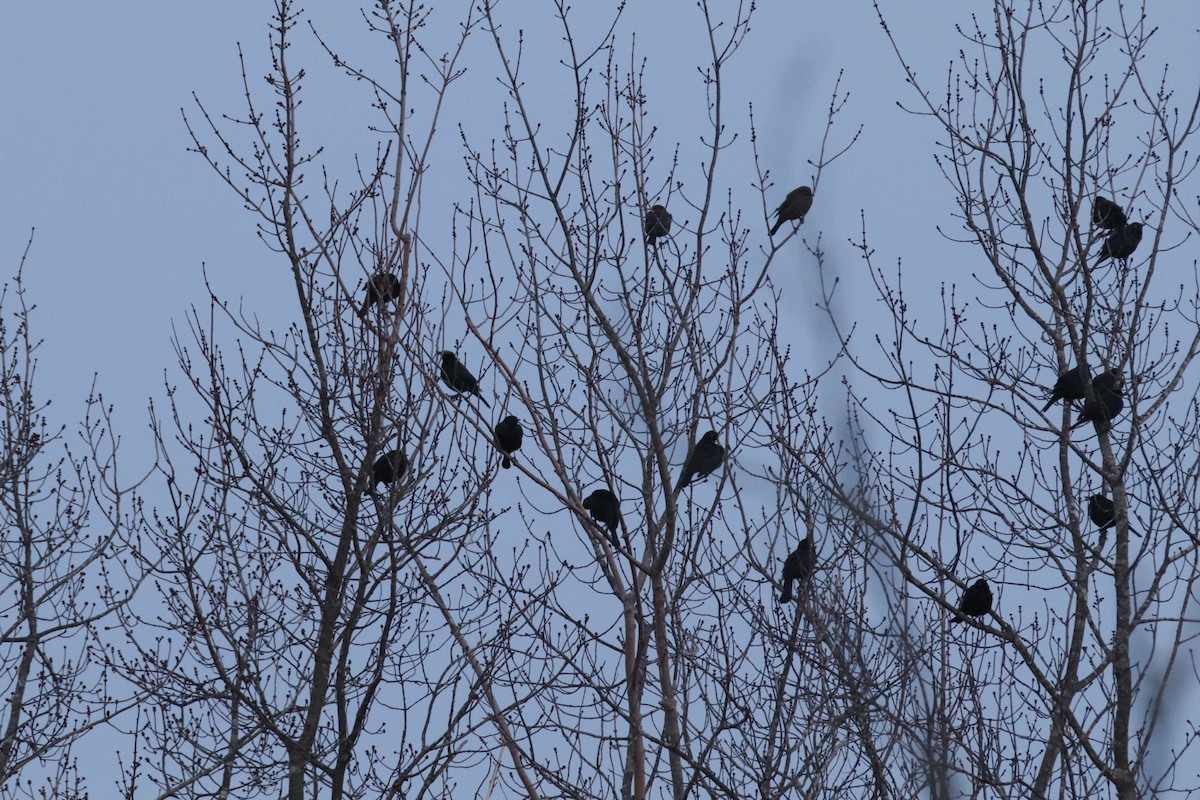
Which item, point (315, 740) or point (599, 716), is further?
point (599, 716)

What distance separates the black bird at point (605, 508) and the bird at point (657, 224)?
4.72ft

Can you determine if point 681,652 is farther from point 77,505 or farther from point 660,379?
point 77,505

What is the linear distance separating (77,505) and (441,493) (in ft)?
13.2

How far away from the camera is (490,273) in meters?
7.49

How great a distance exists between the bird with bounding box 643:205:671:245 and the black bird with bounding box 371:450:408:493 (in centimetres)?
191

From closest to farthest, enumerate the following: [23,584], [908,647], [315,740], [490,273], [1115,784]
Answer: [908,647] → [1115,784] → [315,740] → [490,273] → [23,584]

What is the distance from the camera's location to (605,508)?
25.7 ft

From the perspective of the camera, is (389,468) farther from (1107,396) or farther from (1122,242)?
(1122,242)

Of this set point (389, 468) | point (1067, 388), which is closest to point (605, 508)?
point (389, 468)

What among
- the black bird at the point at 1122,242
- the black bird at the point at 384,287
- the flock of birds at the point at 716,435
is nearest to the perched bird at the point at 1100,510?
the flock of birds at the point at 716,435

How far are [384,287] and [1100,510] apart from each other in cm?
415

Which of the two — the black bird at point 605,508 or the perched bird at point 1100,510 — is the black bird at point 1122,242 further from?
the black bird at point 605,508

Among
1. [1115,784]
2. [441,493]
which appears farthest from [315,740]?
[1115,784]

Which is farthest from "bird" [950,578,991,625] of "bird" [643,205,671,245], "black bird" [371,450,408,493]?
"black bird" [371,450,408,493]
